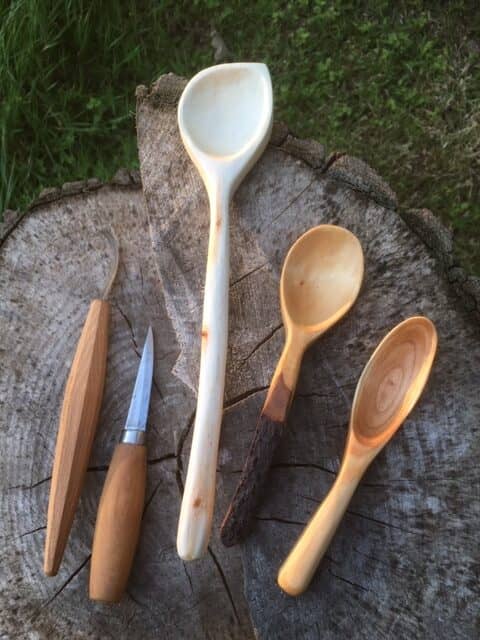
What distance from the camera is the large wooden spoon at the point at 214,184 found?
104 cm

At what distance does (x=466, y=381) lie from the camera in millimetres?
1108

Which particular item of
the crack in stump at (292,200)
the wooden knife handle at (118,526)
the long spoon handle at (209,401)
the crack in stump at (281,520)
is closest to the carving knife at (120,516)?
the wooden knife handle at (118,526)

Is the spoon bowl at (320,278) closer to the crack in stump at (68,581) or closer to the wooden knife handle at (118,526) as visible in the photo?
the wooden knife handle at (118,526)

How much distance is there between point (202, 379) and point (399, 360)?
347 millimetres

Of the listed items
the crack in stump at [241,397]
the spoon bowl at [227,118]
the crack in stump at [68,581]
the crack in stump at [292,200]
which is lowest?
the crack in stump at [68,581]

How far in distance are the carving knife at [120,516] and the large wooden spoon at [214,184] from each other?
0.11 m

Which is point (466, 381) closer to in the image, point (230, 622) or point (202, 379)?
point (202, 379)

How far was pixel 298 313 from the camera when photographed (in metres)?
1.14

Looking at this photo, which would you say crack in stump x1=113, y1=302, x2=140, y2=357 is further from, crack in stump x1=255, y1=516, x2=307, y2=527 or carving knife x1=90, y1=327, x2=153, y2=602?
crack in stump x1=255, y1=516, x2=307, y2=527

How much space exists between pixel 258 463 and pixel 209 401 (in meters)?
0.13

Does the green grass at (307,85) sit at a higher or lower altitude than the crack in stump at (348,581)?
higher

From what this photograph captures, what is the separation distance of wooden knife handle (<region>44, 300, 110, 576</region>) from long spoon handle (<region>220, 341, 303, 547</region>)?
0.93 ft

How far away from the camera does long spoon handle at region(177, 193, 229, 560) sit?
1025mm

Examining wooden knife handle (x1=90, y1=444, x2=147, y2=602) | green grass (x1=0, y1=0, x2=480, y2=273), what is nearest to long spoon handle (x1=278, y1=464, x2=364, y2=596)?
wooden knife handle (x1=90, y1=444, x2=147, y2=602)
